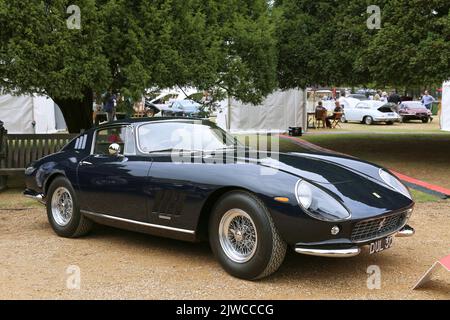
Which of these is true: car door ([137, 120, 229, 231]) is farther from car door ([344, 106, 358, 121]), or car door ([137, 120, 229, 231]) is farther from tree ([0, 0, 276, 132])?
car door ([344, 106, 358, 121])

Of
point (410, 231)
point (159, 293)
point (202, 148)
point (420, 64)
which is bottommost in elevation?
point (159, 293)

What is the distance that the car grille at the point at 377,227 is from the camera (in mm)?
4160

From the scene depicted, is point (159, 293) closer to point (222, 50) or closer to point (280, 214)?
point (280, 214)

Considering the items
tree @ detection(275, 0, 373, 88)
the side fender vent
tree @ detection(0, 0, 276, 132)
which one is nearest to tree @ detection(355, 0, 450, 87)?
tree @ detection(275, 0, 373, 88)

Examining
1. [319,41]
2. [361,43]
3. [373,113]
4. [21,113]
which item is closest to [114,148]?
[361,43]

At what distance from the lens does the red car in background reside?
29.9m

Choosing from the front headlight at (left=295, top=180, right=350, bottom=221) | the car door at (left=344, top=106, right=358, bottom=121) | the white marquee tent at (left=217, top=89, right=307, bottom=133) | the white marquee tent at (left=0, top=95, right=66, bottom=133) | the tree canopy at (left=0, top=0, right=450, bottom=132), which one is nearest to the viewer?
the front headlight at (left=295, top=180, right=350, bottom=221)

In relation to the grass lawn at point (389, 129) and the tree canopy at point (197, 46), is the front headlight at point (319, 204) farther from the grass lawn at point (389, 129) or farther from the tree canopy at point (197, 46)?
the grass lawn at point (389, 129)

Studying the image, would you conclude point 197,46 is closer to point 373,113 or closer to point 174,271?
point 174,271

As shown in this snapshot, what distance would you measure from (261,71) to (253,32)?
0.93 m

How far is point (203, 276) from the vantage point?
4.58 metres

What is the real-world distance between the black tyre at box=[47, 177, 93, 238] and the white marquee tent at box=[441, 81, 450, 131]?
18.1 m

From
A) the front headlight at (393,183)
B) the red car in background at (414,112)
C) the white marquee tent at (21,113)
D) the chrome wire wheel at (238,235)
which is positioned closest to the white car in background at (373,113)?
the red car in background at (414,112)
